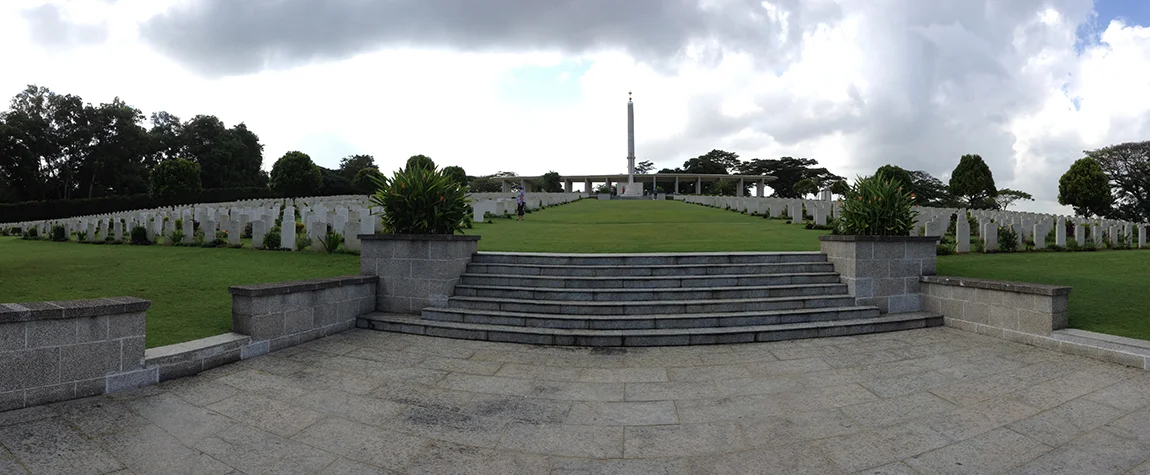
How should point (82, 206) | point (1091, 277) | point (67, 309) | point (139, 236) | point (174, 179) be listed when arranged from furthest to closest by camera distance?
point (82, 206) → point (174, 179) → point (139, 236) → point (1091, 277) → point (67, 309)

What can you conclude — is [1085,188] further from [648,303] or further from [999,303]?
[648,303]

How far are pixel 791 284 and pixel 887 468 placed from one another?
15.4ft

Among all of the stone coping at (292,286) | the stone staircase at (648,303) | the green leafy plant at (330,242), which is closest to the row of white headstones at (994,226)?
the stone staircase at (648,303)

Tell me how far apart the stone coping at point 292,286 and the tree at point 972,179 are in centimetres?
4833

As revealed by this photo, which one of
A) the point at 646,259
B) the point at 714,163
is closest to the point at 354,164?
the point at 714,163

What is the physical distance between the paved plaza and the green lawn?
5.23 feet

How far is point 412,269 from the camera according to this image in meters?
7.30

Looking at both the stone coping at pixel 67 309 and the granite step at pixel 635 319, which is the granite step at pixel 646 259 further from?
the stone coping at pixel 67 309

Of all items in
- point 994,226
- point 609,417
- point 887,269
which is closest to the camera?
point 609,417

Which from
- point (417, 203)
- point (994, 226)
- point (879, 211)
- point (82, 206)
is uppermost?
point (82, 206)

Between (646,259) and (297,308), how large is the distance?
183 inches

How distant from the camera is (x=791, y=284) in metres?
7.62

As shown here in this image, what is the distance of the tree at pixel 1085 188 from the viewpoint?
3156 cm

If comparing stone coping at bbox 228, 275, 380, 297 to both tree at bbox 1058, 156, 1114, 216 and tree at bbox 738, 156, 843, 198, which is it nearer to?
tree at bbox 1058, 156, 1114, 216
